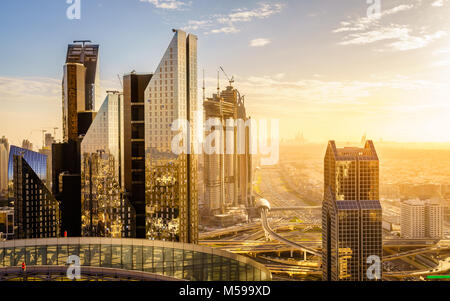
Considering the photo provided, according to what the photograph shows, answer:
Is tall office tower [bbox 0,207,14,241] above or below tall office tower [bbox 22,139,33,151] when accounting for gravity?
below

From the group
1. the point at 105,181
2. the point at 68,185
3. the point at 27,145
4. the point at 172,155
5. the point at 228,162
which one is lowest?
the point at 68,185

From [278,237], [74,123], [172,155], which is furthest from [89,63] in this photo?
[278,237]

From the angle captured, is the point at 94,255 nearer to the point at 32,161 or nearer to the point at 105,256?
the point at 105,256

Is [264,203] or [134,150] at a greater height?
[134,150]

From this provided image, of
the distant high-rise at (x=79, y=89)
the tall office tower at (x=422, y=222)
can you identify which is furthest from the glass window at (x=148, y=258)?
the tall office tower at (x=422, y=222)

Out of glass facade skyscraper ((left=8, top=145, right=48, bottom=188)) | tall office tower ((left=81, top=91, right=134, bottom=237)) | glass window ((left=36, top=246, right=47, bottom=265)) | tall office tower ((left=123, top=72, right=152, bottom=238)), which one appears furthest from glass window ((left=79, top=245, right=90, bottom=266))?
glass facade skyscraper ((left=8, top=145, right=48, bottom=188))

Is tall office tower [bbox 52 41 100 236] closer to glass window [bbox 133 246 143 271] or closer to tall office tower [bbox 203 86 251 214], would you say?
tall office tower [bbox 203 86 251 214]

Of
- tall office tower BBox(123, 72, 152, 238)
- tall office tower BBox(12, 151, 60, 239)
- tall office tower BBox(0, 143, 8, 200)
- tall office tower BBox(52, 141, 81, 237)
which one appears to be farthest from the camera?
tall office tower BBox(0, 143, 8, 200)

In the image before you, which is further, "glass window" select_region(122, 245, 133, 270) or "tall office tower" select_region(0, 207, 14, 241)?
"tall office tower" select_region(0, 207, 14, 241)

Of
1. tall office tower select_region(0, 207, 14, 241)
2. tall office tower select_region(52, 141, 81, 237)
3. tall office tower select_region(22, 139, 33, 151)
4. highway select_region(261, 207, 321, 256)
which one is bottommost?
highway select_region(261, 207, 321, 256)
